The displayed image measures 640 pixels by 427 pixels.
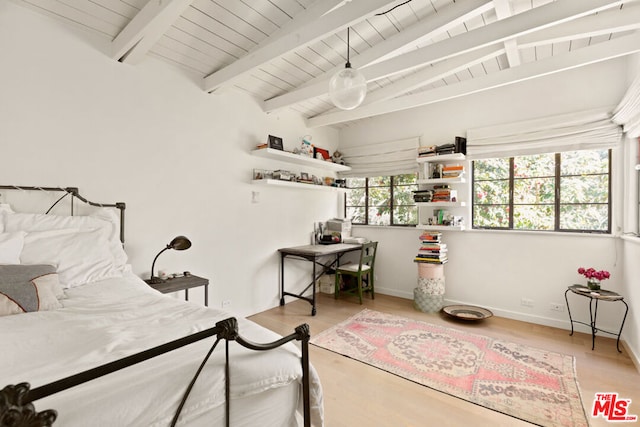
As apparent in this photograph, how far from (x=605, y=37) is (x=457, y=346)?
2.97 meters

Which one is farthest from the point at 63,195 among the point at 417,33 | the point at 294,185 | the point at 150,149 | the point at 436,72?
the point at 436,72

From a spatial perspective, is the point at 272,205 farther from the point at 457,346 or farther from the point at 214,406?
the point at 214,406

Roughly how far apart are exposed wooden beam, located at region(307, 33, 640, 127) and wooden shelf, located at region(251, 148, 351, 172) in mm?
634

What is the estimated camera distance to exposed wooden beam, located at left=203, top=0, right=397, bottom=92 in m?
1.96

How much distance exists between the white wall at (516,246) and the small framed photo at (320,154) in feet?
3.17

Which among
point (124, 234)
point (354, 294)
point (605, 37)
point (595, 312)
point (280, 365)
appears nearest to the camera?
point (280, 365)

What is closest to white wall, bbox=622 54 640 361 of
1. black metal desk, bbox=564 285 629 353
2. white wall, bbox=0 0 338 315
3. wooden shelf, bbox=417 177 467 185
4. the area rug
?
black metal desk, bbox=564 285 629 353

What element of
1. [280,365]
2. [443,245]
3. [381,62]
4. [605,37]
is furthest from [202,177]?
[605,37]

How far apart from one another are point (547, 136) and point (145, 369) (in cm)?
392

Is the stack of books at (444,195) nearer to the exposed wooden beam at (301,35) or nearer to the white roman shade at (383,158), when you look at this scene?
the white roman shade at (383,158)

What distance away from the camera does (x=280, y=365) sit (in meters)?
1.10

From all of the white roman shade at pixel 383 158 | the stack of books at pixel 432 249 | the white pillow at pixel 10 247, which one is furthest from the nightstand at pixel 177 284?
the white roman shade at pixel 383 158

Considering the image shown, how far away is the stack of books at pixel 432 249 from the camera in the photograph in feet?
12.1

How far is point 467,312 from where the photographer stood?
3531 millimetres
